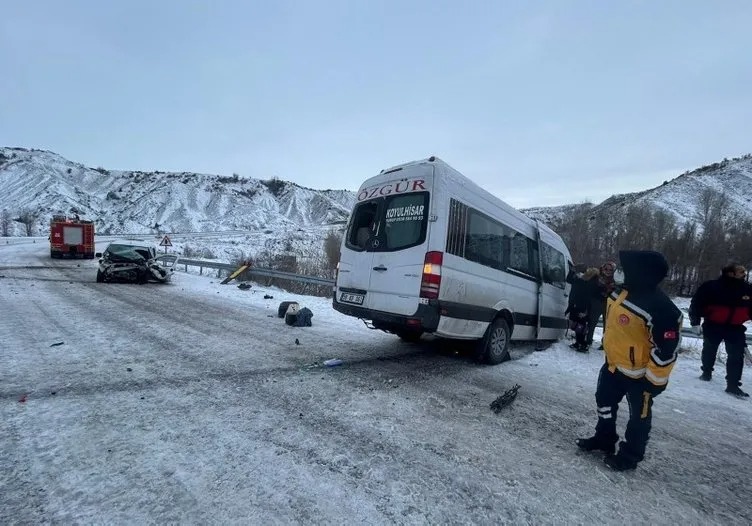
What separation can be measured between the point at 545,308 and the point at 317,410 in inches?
213

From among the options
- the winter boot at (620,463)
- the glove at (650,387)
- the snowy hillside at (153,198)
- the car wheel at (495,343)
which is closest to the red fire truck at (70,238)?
the car wheel at (495,343)

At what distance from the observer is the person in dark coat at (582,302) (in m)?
7.37

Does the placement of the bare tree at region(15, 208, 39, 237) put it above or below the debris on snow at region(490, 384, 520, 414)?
above

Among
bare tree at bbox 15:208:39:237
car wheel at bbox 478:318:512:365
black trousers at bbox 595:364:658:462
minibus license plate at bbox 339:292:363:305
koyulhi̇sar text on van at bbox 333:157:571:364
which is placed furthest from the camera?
bare tree at bbox 15:208:39:237

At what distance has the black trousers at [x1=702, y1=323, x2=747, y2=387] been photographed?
209 inches

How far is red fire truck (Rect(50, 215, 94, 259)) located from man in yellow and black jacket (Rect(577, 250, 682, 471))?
28.3 meters

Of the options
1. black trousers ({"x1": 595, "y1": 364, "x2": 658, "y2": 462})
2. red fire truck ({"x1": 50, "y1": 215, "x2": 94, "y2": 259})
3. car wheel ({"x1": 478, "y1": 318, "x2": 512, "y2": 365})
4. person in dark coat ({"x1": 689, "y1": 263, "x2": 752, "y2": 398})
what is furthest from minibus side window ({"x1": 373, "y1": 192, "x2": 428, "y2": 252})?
red fire truck ({"x1": 50, "y1": 215, "x2": 94, "y2": 259})

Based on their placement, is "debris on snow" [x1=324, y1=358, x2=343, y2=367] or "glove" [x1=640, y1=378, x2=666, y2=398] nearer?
"glove" [x1=640, y1=378, x2=666, y2=398]

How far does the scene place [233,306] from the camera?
995 cm

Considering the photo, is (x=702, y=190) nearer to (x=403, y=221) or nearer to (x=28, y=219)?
(x=403, y=221)

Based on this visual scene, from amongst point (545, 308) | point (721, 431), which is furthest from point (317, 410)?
point (545, 308)

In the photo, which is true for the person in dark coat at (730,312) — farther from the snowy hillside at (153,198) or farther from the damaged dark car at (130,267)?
the snowy hillside at (153,198)

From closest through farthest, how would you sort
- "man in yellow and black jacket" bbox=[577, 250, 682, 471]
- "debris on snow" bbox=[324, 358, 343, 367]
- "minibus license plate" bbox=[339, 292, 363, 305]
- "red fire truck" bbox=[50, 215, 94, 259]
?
"man in yellow and black jacket" bbox=[577, 250, 682, 471] < "debris on snow" bbox=[324, 358, 343, 367] < "minibus license plate" bbox=[339, 292, 363, 305] < "red fire truck" bbox=[50, 215, 94, 259]

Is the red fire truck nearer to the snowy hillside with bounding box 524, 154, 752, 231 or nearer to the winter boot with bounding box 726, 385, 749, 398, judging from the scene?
the winter boot with bounding box 726, 385, 749, 398
